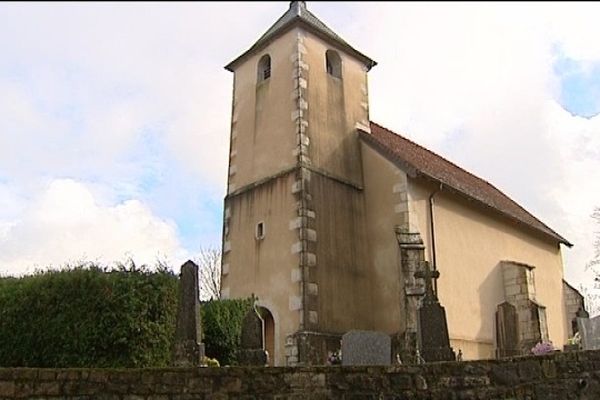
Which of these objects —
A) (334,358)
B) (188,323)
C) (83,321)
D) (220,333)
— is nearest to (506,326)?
(334,358)

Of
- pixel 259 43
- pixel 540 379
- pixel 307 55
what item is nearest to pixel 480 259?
pixel 307 55

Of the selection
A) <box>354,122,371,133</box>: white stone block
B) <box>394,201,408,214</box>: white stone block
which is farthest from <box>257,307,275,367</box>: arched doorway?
<box>354,122,371,133</box>: white stone block

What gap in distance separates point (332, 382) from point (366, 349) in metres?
2.85

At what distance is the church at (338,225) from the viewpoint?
635 inches

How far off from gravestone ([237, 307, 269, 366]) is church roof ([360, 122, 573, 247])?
8.87m

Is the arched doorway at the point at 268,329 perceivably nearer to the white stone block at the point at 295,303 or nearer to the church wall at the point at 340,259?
the white stone block at the point at 295,303

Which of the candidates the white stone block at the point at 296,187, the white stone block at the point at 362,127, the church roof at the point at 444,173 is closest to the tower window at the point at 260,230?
the white stone block at the point at 296,187

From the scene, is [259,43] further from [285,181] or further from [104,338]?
[104,338]

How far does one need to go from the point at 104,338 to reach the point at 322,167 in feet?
30.0

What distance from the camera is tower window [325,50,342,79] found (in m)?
19.7

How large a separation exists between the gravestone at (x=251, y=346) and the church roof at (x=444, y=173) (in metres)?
8.87

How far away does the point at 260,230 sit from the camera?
1764 centimetres

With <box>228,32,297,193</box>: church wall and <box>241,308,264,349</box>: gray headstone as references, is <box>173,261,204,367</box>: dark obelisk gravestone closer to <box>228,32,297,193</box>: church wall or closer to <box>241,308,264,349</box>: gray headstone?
<box>241,308,264,349</box>: gray headstone

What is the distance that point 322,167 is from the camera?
1773 cm
